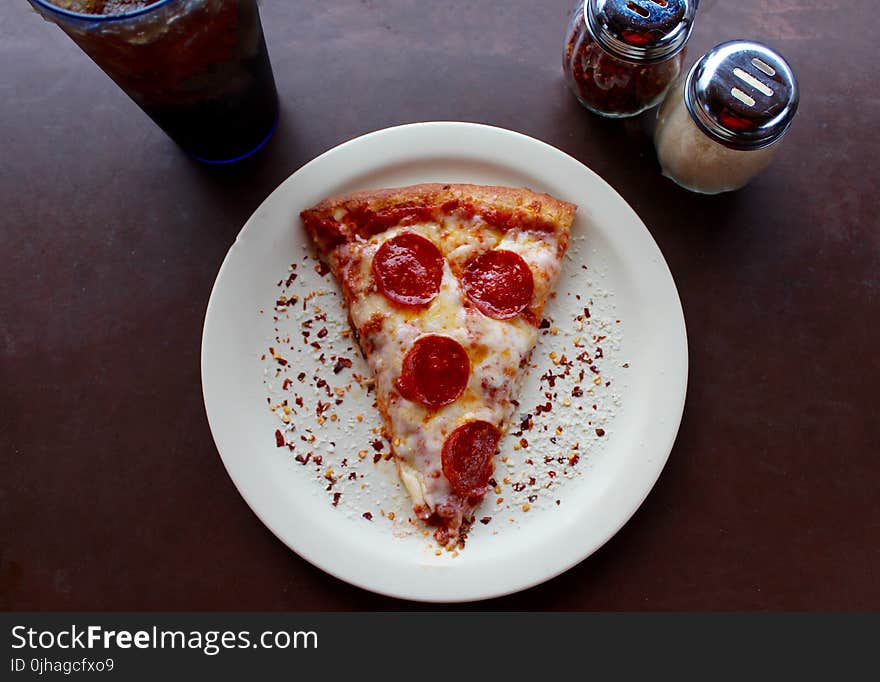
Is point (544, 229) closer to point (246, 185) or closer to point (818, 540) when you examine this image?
point (246, 185)

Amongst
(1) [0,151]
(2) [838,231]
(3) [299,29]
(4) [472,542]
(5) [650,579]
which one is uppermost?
(3) [299,29]

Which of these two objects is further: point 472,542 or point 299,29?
point 299,29

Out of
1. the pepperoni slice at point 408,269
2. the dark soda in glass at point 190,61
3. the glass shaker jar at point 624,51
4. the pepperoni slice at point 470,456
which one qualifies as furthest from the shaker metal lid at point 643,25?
the pepperoni slice at point 470,456

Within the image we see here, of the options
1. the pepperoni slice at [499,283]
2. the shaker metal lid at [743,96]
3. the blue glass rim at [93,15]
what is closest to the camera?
the blue glass rim at [93,15]

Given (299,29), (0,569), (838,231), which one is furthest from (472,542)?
(299,29)

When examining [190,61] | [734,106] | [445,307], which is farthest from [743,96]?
[190,61]

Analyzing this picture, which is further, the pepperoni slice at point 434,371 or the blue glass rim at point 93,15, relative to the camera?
the pepperoni slice at point 434,371

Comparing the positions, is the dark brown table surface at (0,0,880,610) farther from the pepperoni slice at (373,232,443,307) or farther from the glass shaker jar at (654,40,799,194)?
the pepperoni slice at (373,232,443,307)

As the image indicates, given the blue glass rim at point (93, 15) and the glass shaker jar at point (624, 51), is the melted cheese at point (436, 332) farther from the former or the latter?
the blue glass rim at point (93, 15)
